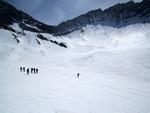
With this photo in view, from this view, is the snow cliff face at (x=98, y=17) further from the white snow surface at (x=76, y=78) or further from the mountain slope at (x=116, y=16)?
the white snow surface at (x=76, y=78)

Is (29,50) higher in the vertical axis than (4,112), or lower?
higher

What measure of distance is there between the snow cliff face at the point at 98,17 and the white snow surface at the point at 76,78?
590 inches

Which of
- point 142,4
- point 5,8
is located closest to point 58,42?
point 5,8

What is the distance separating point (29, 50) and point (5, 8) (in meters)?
64.4

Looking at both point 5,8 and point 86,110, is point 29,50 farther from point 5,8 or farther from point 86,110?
point 5,8

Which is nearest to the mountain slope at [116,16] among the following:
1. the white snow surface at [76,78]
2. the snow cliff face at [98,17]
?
the snow cliff face at [98,17]

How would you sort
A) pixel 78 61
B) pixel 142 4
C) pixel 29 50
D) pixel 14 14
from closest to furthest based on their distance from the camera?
pixel 78 61 → pixel 29 50 → pixel 14 14 → pixel 142 4

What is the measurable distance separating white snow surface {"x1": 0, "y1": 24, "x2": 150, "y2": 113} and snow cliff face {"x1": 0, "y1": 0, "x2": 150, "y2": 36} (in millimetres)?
14996

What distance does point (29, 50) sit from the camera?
205ft

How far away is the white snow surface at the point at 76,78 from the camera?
34.8 ft

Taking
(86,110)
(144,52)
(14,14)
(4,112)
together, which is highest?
(14,14)

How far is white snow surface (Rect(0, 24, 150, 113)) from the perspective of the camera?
10598 millimetres

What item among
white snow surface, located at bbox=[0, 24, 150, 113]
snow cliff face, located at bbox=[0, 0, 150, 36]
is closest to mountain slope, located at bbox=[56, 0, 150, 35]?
snow cliff face, located at bbox=[0, 0, 150, 36]

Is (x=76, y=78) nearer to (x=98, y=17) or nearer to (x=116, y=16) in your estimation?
(x=116, y=16)
